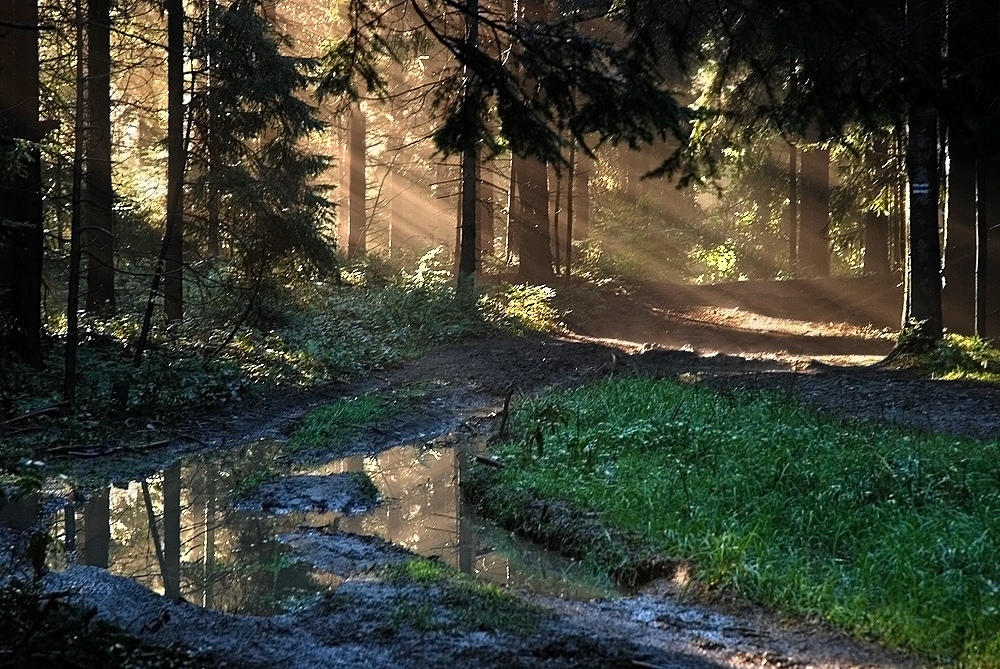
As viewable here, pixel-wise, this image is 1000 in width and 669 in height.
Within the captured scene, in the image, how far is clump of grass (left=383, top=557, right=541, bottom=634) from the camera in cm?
576

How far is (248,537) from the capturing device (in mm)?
8398

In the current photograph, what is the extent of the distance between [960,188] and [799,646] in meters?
15.2

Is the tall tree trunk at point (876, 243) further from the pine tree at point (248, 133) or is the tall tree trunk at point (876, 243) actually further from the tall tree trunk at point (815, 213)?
the pine tree at point (248, 133)

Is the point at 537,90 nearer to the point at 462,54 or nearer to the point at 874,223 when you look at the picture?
the point at 462,54

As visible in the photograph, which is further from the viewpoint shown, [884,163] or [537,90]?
[884,163]

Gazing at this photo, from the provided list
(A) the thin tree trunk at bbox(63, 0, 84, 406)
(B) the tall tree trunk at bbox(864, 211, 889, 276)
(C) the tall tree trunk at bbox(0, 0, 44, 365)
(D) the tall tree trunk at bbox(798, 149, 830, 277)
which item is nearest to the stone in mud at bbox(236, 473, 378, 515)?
(A) the thin tree trunk at bbox(63, 0, 84, 406)

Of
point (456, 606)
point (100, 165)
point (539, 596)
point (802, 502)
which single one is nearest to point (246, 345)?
point (100, 165)

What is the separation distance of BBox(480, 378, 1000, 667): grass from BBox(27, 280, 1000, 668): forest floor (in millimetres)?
336

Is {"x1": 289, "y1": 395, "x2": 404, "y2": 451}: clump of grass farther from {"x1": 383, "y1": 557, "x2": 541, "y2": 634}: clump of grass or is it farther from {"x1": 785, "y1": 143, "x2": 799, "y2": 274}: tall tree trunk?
{"x1": 785, "y1": 143, "x2": 799, "y2": 274}: tall tree trunk

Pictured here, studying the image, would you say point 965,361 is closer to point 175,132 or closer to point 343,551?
point 343,551

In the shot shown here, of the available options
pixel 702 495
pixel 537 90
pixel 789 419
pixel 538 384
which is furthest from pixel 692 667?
pixel 538 384

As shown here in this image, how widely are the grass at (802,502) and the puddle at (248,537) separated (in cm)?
72

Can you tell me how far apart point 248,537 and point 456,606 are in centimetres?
301

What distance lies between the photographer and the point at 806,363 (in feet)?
55.4
